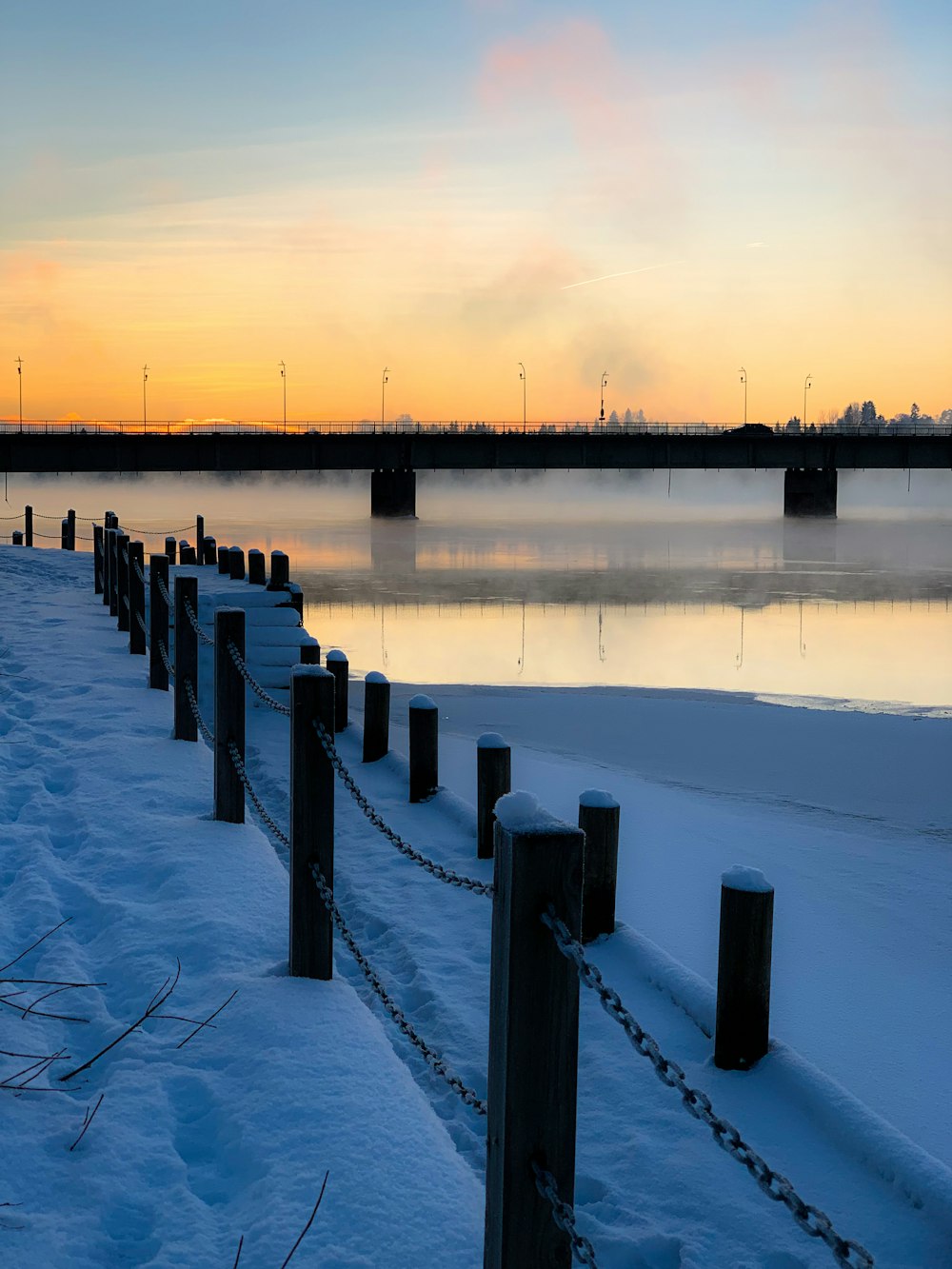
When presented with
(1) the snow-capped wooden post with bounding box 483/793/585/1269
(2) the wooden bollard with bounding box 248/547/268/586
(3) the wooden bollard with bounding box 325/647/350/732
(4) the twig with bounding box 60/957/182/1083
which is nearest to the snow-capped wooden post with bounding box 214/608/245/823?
(4) the twig with bounding box 60/957/182/1083

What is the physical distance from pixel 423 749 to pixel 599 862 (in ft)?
10.7

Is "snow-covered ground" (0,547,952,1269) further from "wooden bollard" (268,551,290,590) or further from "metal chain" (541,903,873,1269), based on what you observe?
"wooden bollard" (268,551,290,590)

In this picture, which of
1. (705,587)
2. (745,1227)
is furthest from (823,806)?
(705,587)

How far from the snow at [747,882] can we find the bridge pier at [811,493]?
97415mm

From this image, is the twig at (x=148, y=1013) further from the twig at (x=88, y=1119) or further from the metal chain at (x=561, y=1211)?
the metal chain at (x=561, y=1211)

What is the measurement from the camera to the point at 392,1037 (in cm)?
543

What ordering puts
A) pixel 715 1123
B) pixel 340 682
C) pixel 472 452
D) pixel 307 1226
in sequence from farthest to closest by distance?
Answer: pixel 472 452
pixel 340 682
pixel 307 1226
pixel 715 1123

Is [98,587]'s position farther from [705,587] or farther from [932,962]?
[705,587]

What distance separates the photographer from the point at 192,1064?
441cm

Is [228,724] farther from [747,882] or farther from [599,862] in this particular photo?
[747,882]

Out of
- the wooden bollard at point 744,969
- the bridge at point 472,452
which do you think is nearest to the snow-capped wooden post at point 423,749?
the wooden bollard at point 744,969

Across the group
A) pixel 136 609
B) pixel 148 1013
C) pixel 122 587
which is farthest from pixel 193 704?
pixel 122 587

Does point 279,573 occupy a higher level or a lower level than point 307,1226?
higher

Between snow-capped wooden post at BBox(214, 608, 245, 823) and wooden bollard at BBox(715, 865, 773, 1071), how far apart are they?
3.26 m
